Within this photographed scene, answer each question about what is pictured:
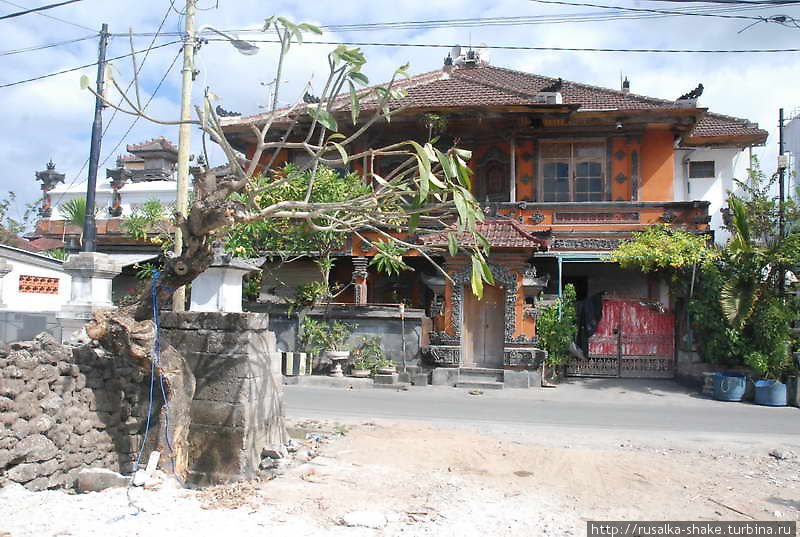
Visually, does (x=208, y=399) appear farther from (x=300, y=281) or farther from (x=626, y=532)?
(x=300, y=281)

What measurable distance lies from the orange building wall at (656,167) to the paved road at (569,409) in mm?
5769

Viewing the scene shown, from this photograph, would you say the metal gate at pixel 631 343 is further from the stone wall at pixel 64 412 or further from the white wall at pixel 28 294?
the white wall at pixel 28 294

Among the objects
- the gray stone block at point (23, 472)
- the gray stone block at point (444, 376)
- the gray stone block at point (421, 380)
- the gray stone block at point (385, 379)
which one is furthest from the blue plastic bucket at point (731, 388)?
the gray stone block at point (23, 472)

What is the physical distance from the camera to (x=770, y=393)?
12.9 meters

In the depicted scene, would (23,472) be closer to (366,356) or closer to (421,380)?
(366,356)

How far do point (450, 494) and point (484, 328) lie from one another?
957cm

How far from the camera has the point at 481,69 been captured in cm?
2264

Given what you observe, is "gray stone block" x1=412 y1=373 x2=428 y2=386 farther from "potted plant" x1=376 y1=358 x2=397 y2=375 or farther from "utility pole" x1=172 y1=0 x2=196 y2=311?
"utility pole" x1=172 y1=0 x2=196 y2=311

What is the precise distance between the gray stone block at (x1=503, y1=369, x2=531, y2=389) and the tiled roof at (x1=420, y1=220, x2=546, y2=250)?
3.02 metres

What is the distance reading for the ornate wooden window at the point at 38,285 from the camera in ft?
49.9

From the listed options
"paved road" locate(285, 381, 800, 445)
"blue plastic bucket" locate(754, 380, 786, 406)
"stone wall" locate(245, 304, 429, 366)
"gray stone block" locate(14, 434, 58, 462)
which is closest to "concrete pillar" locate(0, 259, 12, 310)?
"stone wall" locate(245, 304, 429, 366)

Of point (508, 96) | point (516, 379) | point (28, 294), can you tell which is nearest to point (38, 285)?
point (28, 294)

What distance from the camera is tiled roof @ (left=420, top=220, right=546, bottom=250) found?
48.6 ft

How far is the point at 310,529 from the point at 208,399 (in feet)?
7.17
